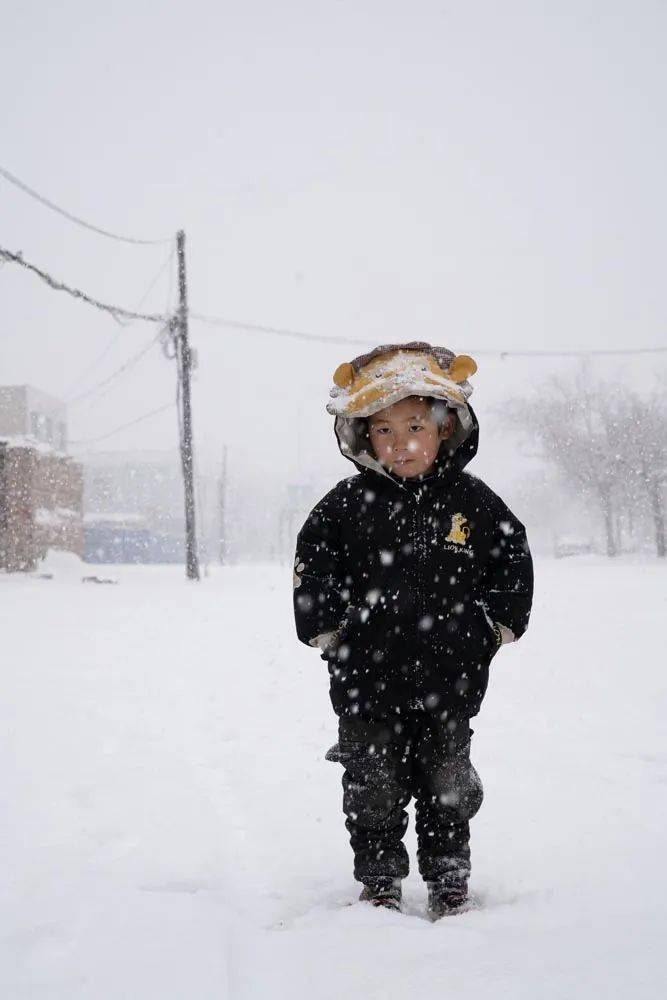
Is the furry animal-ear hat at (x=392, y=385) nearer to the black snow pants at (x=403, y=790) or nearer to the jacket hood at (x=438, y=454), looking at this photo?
the jacket hood at (x=438, y=454)

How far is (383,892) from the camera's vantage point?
7.18ft

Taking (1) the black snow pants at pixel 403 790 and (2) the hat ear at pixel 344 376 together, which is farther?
(2) the hat ear at pixel 344 376

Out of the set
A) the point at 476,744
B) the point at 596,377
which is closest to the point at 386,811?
the point at 476,744

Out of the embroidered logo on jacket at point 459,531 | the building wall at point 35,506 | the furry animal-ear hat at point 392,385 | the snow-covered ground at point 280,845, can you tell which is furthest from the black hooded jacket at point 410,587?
the building wall at point 35,506

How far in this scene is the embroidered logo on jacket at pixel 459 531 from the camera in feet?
7.79

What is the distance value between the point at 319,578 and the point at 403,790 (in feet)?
2.55

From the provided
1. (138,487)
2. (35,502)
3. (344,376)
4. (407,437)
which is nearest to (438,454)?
(407,437)

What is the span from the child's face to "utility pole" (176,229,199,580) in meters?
15.3

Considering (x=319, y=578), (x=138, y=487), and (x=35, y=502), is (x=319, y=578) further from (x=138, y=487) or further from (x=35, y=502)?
(x=138, y=487)

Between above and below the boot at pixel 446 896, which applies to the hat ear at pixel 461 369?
above

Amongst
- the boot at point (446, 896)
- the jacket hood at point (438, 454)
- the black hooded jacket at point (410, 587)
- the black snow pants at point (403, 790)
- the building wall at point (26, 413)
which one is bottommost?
the boot at point (446, 896)

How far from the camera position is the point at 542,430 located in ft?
120

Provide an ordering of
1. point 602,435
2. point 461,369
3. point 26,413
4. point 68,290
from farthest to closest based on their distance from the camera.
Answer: point 26,413 < point 602,435 < point 68,290 < point 461,369

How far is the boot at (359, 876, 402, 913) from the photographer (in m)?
2.18
